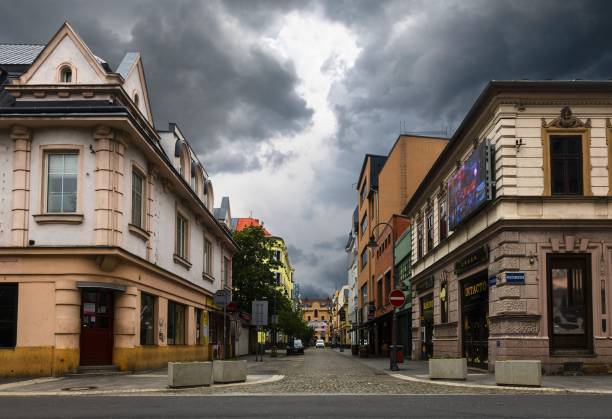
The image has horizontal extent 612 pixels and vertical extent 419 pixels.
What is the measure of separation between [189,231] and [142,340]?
10.1 meters

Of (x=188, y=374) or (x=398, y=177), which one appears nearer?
(x=188, y=374)

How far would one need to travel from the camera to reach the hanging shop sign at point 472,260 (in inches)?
974

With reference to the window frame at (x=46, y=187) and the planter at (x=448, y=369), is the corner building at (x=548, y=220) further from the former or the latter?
the window frame at (x=46, y=187)

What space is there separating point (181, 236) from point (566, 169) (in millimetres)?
18594

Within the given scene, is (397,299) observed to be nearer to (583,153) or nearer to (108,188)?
(583,153)

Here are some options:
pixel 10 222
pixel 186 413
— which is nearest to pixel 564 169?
pixel 186 413

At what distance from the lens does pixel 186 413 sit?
12250mm

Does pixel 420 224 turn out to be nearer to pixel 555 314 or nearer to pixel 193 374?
pixel 555 314

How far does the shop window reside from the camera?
32.5 m

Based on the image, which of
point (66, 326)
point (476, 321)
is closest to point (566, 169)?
point (476, 321)

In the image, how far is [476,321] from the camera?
89.2 ft

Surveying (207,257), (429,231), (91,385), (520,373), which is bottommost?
(91,385)

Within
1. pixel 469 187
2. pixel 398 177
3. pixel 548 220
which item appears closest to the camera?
pixel 548 220

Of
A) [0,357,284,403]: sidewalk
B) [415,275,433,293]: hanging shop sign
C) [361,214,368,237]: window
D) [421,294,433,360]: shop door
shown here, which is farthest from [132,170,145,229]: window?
[361,214,368,237]: window
